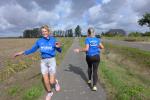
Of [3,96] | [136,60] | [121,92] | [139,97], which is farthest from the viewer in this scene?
[136,60]

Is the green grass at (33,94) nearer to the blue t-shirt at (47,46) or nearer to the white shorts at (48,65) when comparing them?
the white shorts at (48,65)

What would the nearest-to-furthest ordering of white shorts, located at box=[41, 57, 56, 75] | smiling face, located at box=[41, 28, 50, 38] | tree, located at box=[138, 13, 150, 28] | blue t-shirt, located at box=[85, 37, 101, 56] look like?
smiling face, located at box=[41, 28, 50, 38] → white shorts, located at box=[41, 57, 56, 75] → blue t-shirt, located at box=[85, 37, 101, 56] → tree, located at box=[138, 13, 150, 28]

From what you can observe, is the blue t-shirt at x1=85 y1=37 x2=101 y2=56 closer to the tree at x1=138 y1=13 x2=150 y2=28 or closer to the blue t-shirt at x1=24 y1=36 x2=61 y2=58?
the blue t-shirt at x1=24 y1=36 x2=61 y2=58

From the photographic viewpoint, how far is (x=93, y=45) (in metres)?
8.84

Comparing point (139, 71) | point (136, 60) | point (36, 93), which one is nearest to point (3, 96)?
point (36, 93)

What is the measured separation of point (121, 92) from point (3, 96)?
389cm

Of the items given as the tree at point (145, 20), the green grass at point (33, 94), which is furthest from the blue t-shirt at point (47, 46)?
the tree at point (145, 20)

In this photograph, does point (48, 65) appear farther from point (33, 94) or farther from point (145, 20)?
point (145, 20)

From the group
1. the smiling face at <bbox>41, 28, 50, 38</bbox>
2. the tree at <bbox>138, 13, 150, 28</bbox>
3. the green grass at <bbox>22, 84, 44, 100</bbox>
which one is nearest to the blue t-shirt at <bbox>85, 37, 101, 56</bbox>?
the smiling face at <bbox>41, 28, 50, 38</bbox>

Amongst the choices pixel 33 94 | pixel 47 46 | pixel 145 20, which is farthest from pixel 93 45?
pixel 145 20

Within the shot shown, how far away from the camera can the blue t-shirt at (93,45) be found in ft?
28.9

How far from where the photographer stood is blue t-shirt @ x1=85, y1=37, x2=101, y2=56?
881cm

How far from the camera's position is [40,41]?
320 inches

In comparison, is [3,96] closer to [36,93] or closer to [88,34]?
[36,93]
